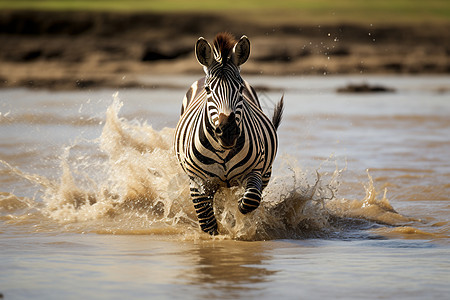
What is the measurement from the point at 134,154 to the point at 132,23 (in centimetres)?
2583

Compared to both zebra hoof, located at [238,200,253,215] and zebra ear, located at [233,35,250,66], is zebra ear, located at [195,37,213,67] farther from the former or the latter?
zebra hoof, located at [238,200,253,215]

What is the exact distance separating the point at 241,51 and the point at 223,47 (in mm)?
150

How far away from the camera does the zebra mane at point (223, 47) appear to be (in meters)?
5.86

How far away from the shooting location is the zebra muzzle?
18.2 ft

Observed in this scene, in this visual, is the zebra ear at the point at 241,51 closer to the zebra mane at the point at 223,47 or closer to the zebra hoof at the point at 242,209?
the zebra mane at the point at 223,47

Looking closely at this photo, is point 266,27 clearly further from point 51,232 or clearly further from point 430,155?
point 51,232

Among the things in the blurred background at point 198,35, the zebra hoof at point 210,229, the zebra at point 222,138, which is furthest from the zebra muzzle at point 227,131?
the blurred background at point 198,35

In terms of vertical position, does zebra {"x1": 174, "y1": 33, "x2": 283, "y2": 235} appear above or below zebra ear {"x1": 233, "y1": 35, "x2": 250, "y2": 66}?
below

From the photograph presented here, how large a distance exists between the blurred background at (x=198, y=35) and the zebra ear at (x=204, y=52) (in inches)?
657

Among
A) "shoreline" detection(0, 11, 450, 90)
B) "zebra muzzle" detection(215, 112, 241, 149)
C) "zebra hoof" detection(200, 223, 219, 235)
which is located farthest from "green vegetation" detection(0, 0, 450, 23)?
"zebra muzzle" detection(215, 112, 241, 149)

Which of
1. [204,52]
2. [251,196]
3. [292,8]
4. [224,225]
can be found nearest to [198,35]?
[292,8]

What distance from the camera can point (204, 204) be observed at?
20.2 feet

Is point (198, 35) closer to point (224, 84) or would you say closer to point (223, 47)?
point (223, 47)

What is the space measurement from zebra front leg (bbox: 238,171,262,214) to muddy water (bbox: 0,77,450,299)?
290mm
